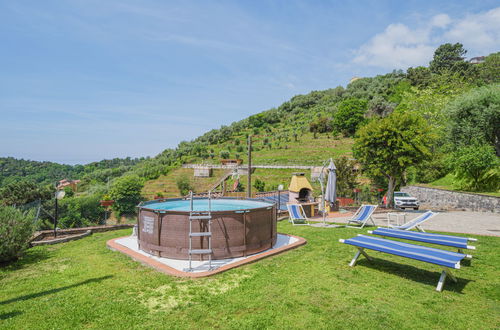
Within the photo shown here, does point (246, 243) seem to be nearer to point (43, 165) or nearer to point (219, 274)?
point (219, 274)

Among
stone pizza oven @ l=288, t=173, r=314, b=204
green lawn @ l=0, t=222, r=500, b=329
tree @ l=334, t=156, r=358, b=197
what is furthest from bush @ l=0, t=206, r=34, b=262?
tree @ l=334, t=156, r=358, b=197

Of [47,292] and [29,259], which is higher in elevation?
[47,292]

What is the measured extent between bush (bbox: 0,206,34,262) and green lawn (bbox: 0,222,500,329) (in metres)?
0.31

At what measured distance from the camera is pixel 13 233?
264 inches

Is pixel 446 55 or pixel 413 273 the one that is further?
pixel 446 55

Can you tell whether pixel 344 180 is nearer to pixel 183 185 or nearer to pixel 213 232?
pixel 213 232

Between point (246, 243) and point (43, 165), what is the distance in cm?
15306

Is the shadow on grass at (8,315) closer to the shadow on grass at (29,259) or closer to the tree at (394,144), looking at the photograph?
the shadow on grass at (29,259)

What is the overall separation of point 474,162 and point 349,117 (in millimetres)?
38910

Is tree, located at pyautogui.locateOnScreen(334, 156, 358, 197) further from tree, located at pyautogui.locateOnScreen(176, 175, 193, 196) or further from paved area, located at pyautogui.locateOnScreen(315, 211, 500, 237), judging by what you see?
tree, located at pyautogui.locateOnScreen(176, 175, 193, 196)

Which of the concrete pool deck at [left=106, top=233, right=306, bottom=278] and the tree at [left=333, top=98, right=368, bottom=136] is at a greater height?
the tree at [left=333, top=98, right=368, bottom=136]

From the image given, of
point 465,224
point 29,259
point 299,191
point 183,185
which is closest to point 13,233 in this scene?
point 29,259

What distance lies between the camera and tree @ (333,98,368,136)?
5297 centimetres

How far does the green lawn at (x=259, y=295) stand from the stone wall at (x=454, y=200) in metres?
10.1
